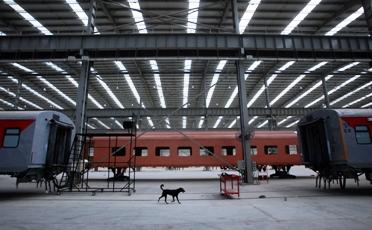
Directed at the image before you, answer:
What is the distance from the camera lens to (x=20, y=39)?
16.6 meters

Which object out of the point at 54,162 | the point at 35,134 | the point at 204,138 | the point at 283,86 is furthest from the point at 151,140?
the point at 283,86

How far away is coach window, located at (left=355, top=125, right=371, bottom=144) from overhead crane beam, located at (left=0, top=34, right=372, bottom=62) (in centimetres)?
782

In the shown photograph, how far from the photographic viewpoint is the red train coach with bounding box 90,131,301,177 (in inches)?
772

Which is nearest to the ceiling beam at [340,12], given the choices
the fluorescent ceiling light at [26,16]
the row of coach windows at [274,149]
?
the row of coach windows at [274,149]

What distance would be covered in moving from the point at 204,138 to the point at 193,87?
11.8 m

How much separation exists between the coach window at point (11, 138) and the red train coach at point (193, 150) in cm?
916

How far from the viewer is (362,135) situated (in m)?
10.5

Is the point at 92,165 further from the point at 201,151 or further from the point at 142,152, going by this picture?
the point at 201,151

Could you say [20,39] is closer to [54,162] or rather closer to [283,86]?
[54,162]

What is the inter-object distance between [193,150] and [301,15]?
13457 mm

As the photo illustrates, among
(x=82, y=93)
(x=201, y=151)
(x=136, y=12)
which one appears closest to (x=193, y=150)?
(x=201, y=151)

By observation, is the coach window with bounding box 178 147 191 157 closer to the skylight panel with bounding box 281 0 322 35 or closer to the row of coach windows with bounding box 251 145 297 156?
the row of coach windows with bounding box 251 145 297 156

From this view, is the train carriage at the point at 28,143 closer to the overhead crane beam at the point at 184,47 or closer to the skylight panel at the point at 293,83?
the overhead crane beam at the point at 184,47

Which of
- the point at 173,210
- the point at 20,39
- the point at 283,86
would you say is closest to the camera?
the point at 173,210
